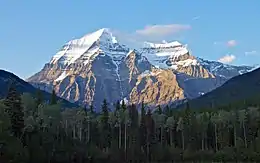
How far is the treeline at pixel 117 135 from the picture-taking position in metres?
118

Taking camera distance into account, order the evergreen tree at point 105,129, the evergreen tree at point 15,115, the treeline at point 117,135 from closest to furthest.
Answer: the evergreen tree at point 15,115
the treeline at point 117,135
the evergreen tree at point 105,129

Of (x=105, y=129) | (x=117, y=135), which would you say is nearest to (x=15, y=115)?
(x=105, y=129)

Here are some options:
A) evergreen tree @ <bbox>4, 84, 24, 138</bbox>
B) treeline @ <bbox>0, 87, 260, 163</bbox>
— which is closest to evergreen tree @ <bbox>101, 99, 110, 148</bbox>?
treeline @ <bbox>0, 87, 260, 163</bbox>

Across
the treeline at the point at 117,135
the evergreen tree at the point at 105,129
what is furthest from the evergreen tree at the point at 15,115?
the evergreen tree at the point at 105,129

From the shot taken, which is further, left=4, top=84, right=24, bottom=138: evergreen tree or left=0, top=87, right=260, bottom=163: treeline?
left=0, top=87, right=260, bottom=163: treeline

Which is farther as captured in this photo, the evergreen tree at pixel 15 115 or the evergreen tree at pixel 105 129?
the evergreen tree at pixel 105 129

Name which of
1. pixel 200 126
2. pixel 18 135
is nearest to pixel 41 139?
pixel 18 135

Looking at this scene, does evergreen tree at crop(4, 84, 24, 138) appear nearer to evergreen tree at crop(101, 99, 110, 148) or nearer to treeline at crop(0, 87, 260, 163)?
treeline at crop(0, 87, 260, 163)

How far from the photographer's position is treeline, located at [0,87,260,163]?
4638 inches

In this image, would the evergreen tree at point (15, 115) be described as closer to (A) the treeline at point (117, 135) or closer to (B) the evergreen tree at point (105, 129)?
(A) the treeline at point (117, 135)

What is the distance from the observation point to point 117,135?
187250 millimetres

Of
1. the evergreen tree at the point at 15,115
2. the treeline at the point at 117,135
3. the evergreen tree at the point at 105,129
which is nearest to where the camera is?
the evergreen tree at the point at 15,115

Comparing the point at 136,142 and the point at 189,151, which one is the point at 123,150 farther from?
the point at 189,151

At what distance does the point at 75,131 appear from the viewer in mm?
186625
